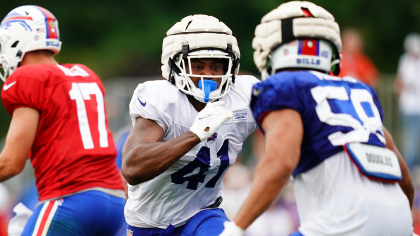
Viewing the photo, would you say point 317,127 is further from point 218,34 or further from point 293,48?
point 218,34

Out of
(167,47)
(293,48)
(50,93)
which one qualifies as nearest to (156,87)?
(167,47)

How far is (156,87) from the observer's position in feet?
12.8

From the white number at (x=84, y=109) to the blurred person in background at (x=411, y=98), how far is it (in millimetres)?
5955

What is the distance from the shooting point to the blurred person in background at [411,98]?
9.16 metres

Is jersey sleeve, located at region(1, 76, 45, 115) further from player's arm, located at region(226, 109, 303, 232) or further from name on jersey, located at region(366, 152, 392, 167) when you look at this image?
name on jersey, located at region(366, 152, 392, 167)

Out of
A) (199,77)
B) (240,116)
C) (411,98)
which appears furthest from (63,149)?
(411,98)

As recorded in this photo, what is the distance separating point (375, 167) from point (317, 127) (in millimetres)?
321

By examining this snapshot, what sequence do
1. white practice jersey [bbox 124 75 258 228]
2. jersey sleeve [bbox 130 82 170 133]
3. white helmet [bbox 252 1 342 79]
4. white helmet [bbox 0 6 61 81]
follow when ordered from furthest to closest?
white helmet [bbox 0 6 61 81], white practice jersey [bbox 124 75 258 228], jersey sleeve [bbox 130 82 170 133], white helmet [bbox 252 1 342 79]

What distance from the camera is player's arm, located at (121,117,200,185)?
351 cm

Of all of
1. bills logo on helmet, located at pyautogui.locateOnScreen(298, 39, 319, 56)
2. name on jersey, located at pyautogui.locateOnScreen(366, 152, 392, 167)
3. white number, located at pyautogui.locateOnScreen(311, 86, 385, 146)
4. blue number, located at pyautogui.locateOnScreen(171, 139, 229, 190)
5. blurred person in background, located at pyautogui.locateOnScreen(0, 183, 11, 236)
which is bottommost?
blurred person in background, located at pyautogui.locateOnScreen(0, 183, 11, 236)

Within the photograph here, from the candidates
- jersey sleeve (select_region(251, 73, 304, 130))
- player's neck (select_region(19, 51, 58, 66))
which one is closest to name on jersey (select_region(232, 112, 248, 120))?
jersey sleeve (select_region(251, 73, 304, 130))

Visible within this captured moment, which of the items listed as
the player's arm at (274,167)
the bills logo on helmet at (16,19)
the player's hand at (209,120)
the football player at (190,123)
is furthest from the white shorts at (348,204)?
the bills logo on helmet at (16,19)

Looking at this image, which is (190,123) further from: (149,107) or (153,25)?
(153,25)

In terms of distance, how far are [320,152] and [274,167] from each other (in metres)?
0.26
